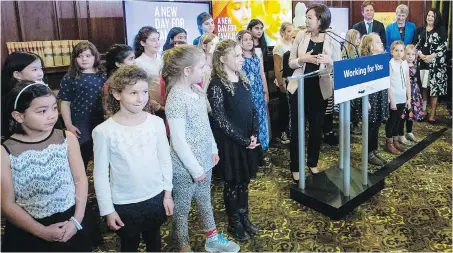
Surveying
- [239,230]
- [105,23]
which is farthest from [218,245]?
[105,23]

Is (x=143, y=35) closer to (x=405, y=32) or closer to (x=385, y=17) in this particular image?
(x=405, y=32)

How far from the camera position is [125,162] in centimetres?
161

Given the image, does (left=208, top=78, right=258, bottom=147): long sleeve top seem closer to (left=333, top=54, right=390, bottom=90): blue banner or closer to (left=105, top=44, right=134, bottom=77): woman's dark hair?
(left=333, top=54, right=390, bottom=90): blue banner

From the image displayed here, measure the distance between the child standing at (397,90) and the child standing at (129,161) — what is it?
263 centimetres

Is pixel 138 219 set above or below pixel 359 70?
below

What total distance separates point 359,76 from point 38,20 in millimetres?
3167

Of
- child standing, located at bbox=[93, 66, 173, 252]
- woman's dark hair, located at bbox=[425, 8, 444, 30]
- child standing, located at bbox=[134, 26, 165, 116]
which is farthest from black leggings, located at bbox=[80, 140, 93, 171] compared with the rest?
woman's dark hair, located at bbox=[425, 8, 444, 30]

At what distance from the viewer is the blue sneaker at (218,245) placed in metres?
2.18

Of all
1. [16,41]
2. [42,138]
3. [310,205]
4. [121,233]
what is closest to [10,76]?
[42,138]

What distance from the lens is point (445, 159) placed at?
3.71 metres

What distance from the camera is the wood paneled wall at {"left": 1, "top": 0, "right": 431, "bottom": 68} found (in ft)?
12.2

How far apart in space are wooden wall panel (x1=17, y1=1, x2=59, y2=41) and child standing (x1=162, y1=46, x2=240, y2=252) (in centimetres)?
251

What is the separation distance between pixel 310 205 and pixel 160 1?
9.27 feet

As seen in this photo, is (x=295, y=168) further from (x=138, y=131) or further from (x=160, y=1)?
(x=160, y=1)
